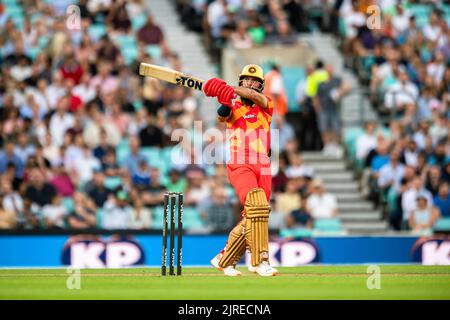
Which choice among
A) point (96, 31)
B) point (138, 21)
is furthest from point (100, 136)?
point (138, 21)

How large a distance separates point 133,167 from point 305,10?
24.4 ft

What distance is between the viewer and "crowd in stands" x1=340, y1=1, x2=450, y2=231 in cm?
2264

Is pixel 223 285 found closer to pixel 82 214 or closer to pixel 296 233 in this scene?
pixel 296 233

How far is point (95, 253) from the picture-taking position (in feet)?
66.0

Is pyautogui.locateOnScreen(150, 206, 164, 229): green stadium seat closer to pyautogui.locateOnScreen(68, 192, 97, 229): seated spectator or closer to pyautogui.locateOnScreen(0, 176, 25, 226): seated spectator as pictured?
pyautogui.locateOnScreen(68, 192, 97, 229): seated spectator

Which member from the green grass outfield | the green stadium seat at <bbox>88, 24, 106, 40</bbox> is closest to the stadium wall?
the green grass outfield

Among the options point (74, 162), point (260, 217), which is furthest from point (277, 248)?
point (260, 217)

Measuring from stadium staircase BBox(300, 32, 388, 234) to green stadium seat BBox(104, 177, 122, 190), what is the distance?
4316 mm

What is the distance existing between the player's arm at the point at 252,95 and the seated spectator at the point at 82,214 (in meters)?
7.11

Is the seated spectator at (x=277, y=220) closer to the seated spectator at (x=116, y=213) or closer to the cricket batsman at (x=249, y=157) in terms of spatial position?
the seated spectator at (x=116, y=213)

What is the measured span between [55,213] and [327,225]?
4.93 metres

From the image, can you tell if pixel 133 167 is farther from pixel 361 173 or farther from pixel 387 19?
pixel 387 19
